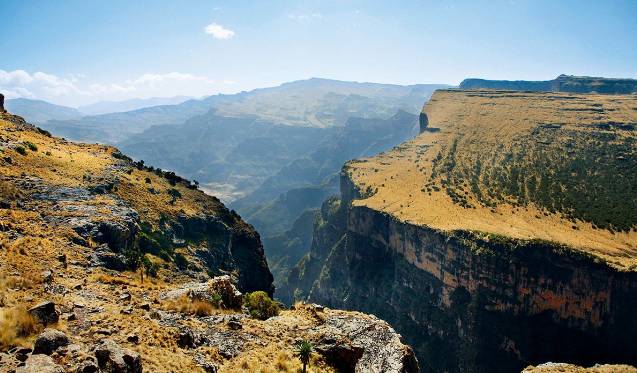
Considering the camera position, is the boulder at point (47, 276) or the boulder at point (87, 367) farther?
the boulder at point (47, 276)

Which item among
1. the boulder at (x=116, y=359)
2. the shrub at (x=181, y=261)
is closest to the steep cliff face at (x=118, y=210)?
the shrub at (x=181, y=261)

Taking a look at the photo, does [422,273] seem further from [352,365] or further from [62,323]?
[62,323]

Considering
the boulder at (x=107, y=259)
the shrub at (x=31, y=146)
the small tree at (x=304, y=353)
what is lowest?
the small tree at (x=304, y=353)

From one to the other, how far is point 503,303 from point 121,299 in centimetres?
9619

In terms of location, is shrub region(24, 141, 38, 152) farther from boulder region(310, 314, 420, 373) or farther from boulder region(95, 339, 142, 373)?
boulder region(95, 339, 142, 373)

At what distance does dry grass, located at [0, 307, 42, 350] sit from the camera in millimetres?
22641

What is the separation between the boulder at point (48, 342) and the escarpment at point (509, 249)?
98583 mm

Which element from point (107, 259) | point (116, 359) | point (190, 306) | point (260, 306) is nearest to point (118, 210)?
point (107, 259)

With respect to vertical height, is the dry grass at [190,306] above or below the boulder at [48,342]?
below

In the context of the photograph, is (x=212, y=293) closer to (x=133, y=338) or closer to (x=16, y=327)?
(x=133, y=338)

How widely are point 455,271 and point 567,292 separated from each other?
27.6 metres

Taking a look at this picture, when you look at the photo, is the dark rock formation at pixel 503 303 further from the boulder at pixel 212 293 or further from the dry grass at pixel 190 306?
the dry grass at pixel 190 306

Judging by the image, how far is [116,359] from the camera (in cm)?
2214

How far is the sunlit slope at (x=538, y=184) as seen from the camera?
111 metres
